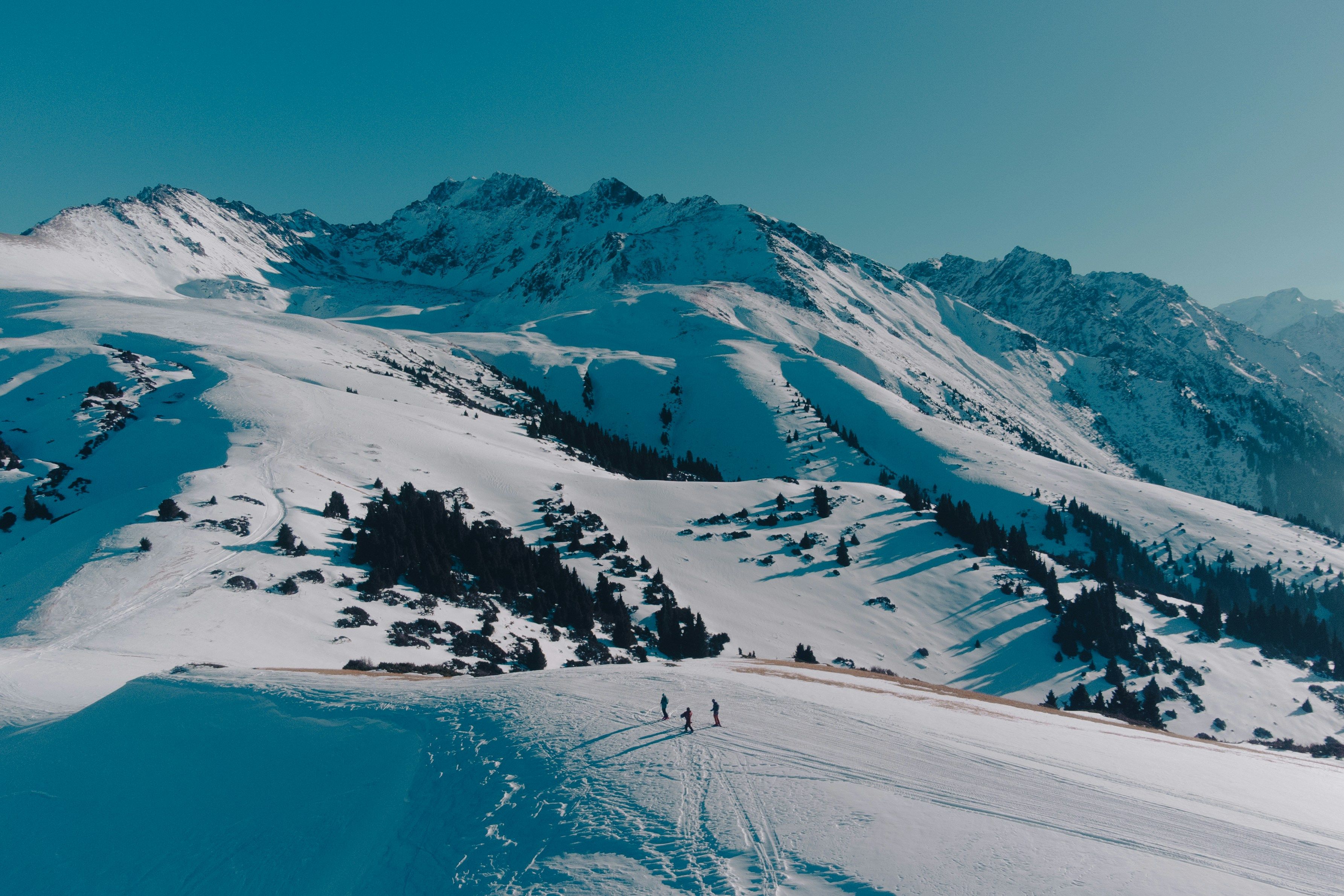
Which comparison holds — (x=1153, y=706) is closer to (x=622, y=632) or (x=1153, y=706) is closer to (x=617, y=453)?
(x=622, y=632)

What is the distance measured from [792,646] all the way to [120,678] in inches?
2001

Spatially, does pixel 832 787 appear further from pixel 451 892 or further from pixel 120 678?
pixel 120 678

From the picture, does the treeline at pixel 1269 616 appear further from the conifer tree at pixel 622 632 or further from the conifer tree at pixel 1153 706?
the conifer tree at pixel 622 632

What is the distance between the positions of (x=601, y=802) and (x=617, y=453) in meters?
117

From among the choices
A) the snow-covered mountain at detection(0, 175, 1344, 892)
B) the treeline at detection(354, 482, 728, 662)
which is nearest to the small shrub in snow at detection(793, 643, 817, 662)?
the snow-covered mountain at detection(0, 175, 1344, 892)

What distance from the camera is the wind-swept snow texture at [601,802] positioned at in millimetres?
13508

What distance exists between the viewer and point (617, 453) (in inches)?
5217

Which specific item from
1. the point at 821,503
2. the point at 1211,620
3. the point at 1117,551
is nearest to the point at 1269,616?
the point at 1211,620

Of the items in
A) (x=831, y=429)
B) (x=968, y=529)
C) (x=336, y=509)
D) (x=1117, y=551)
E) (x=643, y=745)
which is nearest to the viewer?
(x=643, y=745)

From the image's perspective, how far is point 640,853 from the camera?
1364 cm

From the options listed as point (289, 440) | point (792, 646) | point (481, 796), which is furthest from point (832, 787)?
point (289, 440)

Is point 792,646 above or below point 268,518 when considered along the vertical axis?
below

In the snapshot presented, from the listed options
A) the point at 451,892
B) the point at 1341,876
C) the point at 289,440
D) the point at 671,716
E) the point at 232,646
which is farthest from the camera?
the point at 289,440

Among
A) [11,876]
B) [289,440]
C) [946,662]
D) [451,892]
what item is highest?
[289,440]
